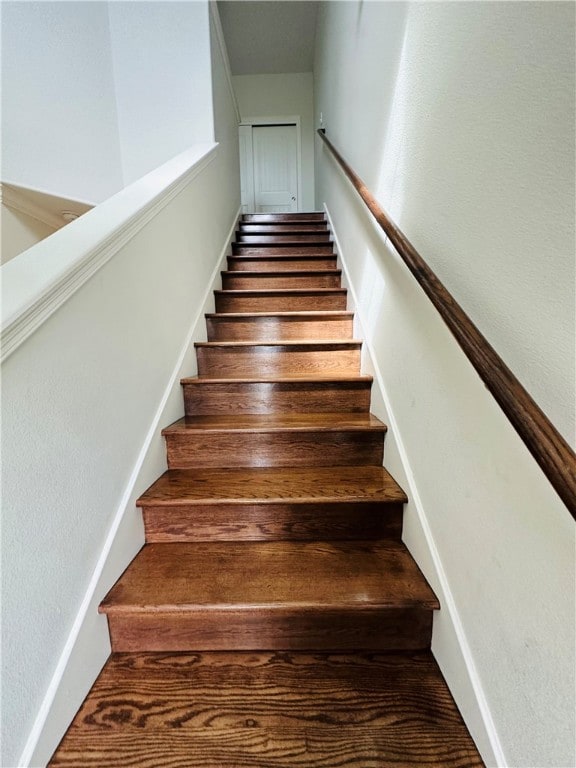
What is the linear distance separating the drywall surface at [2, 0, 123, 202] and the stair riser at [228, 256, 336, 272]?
0.94 meters

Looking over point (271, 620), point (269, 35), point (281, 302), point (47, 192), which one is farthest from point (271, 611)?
point (269, 35)

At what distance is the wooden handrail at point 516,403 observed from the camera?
55 centimetres

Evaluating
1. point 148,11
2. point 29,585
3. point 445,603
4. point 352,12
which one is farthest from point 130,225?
point 148,11

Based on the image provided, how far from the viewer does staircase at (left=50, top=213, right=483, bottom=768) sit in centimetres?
83

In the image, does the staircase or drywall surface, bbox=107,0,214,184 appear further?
drywall surface, bbox=107,0,214,184

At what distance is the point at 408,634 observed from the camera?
1.04 meters

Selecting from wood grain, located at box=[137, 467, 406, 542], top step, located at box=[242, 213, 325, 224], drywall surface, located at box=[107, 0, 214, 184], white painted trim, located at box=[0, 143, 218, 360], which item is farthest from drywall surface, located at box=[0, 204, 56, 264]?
top step, located at box=[242, 213, 325, 224]

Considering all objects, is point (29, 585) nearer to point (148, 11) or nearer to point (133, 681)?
point (133, 681)

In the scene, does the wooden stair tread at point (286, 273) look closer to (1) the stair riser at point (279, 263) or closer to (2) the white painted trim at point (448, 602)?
(1) the stair riser at point (279, 263)

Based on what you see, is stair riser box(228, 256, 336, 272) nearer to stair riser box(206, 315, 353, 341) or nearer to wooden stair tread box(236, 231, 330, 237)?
wooden stair tread box(236, 231, 330, 237)

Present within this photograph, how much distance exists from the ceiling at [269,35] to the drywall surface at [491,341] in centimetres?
363

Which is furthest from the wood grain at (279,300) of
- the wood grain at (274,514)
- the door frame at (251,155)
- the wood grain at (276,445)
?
the door frame at (251,155)

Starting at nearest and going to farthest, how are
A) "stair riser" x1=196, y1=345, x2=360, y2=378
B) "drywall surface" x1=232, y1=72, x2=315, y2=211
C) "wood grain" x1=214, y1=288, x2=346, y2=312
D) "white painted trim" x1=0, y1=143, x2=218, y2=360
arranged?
"white painted trim" x1=0, y1=143, x2=218, y2=360
"stair riser" x1=196, y1=345, x2=360, y2=378
"wood grain" x1=214, y1=288, x2=346, y2=312
"drywall surface" x1=232, y1=72, x2=315, y2=211

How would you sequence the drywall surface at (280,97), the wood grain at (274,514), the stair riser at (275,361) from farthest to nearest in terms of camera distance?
1. the drywall surface at (280,97)
2. the stair riser at (275,361)
3. the wood grain at (274,514)
